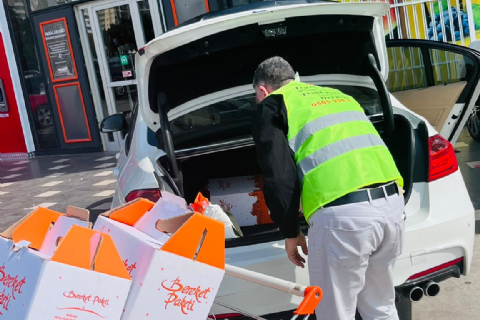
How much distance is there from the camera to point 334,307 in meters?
2.38

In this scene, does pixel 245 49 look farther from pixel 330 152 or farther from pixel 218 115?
pixel 330 152

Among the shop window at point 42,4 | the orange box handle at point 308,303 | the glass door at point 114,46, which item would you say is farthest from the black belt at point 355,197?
the shop window at point 42,4

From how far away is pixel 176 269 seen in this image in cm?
180

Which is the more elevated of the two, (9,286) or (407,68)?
(407,68)

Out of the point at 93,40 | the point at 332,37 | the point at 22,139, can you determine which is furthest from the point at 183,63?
the point at 22,139

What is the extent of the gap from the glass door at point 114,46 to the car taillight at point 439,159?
709cm

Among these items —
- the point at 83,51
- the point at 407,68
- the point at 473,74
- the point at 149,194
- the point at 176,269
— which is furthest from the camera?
the point at 83,51

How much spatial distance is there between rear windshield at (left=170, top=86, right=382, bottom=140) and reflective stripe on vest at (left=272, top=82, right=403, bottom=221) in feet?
3.35

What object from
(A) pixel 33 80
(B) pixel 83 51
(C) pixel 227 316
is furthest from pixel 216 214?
(A) pixel 33 80

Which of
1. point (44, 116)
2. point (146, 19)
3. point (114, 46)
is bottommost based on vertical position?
Result: point (44, 116)

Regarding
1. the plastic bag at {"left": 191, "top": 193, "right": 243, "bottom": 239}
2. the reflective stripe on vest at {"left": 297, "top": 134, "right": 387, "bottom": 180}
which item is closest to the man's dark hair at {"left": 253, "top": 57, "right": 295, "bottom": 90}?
the reflective stripe on vest at {"left": 297, "top": 134, "right": 387, "bottom": 180}

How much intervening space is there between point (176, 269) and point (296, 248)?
0.86m

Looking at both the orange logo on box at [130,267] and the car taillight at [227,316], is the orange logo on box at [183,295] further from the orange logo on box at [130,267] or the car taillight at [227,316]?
the car taillight at [227,316]

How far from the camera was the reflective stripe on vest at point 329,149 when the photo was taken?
230cm
